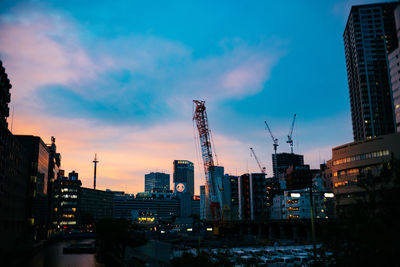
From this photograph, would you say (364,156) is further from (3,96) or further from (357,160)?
(3,96)

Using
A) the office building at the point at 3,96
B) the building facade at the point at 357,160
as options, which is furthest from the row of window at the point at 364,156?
the office building at the point at 3,96

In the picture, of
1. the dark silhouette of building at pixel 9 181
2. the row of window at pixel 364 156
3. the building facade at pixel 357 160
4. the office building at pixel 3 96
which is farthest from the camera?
the row of window at pixel 364 156

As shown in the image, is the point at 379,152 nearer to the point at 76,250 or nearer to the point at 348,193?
the point at 348,193

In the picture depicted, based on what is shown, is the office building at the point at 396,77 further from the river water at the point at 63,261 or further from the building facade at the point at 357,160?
the river water at the point at 63,261

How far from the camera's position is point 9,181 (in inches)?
4102

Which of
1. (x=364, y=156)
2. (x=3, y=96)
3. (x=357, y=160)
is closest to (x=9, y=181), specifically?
(x=3, y=96)

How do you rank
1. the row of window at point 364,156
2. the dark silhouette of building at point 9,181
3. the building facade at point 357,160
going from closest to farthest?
the dark silhouette of building at point 9,181, the building facade at point 357,160, the row of window at point 364,156

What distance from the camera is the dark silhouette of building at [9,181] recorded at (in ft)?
312

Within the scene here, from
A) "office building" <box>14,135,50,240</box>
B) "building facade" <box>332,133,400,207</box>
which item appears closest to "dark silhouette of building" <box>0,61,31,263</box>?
"office building" <box>14,135,50,240</box>

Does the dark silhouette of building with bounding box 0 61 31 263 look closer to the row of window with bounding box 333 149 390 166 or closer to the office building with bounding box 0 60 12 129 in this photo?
the office building with bounding box 0 60 12 129

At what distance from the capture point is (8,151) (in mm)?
101312

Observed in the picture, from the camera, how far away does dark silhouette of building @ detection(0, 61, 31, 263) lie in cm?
9519

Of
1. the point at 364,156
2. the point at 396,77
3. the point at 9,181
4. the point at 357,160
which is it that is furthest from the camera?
the point at 396,77

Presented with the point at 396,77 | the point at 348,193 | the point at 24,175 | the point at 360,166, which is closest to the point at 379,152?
the point at 360,166
